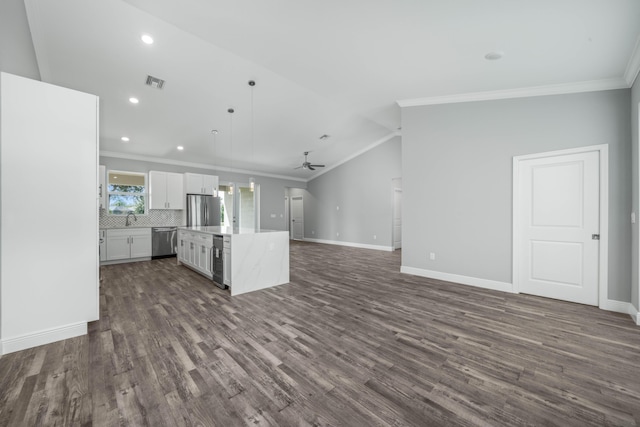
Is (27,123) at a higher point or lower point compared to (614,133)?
lower

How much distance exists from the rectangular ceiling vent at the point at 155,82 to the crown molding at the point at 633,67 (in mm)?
5983

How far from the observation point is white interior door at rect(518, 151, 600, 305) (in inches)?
126

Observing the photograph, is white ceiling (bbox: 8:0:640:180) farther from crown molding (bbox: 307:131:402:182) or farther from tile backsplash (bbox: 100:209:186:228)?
crown molding (bbox: 307:131:402:182)

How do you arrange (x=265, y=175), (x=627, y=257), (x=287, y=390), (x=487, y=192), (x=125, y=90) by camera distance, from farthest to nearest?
(x=265, y=175) < (x=125, y=90) < (x=487, y=192) < (x=627, y=257) < (x=287, y=390)

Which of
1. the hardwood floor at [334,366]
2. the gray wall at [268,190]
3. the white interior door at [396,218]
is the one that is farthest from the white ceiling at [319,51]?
the white interior door at [396,218]

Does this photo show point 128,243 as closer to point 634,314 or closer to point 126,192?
point 126,192

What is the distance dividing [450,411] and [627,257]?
10.9 feet

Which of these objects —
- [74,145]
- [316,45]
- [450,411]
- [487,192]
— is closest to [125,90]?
[74,145]

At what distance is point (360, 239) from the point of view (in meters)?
8.59

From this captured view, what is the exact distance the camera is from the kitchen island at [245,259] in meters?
3.58

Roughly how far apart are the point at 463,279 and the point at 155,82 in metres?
6.00

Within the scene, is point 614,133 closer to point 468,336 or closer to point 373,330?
point 468,336

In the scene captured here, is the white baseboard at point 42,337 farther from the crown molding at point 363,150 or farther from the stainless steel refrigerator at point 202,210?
the crown molding at point 363,150

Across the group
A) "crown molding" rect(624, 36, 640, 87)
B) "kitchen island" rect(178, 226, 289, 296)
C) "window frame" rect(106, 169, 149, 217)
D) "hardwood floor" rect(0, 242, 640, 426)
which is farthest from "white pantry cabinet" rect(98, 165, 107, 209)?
"crown molding" rect(624, 36, 640, 87)
